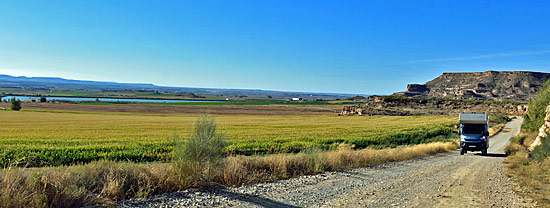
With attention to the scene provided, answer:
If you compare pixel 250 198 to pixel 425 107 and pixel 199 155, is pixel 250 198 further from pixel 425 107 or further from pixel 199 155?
pixel 425 107

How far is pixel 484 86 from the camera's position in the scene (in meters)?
157

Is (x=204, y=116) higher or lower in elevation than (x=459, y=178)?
higher

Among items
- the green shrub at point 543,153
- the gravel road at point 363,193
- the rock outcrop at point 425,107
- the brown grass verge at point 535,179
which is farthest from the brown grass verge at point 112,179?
the rock outcrop at point 425,107

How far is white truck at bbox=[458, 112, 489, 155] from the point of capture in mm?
23531

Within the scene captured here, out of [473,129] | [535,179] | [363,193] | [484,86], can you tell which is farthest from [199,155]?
[484,86]

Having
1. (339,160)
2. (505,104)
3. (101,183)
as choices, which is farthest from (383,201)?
(505,104)

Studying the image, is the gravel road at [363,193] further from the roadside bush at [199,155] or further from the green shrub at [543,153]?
the green shrub at [543,153]

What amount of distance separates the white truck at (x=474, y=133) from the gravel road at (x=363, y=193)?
34.8 feet

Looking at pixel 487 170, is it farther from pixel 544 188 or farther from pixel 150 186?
pixel 150 186

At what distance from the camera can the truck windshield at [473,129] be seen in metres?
24.5

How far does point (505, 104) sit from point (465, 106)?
11665 mm

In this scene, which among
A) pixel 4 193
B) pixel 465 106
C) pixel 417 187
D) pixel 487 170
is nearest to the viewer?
pixel 4 193

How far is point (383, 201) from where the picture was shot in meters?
9.36

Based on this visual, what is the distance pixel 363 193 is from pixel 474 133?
700 inches
